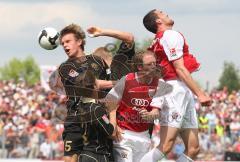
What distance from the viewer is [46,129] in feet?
74.0

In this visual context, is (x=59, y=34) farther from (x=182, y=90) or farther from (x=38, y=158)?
(x=38, y=158)

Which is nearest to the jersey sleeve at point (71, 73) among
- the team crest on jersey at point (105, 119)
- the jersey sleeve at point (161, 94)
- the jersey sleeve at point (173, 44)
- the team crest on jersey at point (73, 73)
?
the team crest on jersey at point (73, 73)

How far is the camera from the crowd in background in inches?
859

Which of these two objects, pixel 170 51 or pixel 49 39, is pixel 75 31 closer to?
pixel 49 39

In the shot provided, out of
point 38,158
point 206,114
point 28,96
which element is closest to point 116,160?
point 38,158

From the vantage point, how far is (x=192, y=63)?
1122cm

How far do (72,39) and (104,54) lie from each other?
0.56m

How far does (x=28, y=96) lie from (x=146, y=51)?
17.2m

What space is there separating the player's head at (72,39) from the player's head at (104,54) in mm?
293

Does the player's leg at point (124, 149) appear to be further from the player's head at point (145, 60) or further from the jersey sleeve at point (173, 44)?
the jersey sleeve at point (173, 44)

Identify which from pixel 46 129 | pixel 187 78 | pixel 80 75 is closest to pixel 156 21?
pixel 187 78

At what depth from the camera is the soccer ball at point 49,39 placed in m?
11.3

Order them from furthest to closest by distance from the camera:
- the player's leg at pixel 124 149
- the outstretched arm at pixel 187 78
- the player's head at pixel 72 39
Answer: the player's leg at pixel 124 149 < the player's head at pixel 72 39 < the outstretched arm at pixel 187 78

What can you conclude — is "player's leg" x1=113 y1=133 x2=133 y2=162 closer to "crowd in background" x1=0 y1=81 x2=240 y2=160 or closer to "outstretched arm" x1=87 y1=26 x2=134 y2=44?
"outstretched arm" x1=87 y1=26 x2=134 y2=44
